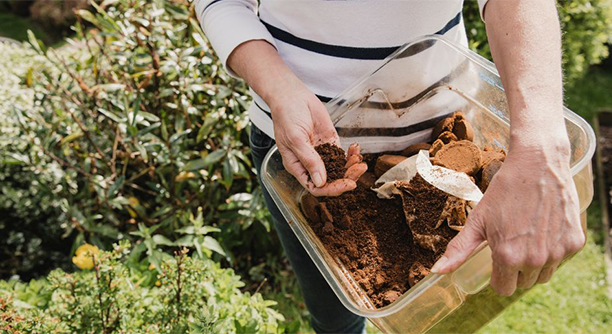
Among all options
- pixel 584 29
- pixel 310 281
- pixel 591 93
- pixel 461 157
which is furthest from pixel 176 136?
pixel 591 93

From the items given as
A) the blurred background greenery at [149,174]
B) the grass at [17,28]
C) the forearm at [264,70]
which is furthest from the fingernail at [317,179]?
the grass at [17,28]

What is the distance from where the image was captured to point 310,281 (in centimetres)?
163

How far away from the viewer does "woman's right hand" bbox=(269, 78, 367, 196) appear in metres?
1.08

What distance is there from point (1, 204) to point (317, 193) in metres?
2.17

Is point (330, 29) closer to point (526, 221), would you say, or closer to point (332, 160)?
point (332, 160)

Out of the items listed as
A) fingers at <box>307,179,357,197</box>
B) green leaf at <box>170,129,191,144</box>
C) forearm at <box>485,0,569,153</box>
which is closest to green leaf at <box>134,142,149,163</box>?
green leaf at <box>170,129,191,144</box>

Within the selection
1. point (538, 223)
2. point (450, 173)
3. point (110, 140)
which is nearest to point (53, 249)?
point (110, 140)

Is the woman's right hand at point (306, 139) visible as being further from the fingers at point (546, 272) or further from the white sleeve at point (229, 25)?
the fingers at point (546, 272)

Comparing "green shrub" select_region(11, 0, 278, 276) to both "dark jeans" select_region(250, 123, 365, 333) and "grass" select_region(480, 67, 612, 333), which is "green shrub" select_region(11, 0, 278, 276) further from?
"grass" select_region(480, 67, 612, 333)

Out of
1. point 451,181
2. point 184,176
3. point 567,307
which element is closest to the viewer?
point 451,181

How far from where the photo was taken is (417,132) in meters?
1.34

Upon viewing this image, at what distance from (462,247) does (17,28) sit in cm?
607

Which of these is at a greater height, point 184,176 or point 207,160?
point 207,160

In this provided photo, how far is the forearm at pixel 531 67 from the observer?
2.87 feet
